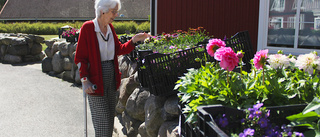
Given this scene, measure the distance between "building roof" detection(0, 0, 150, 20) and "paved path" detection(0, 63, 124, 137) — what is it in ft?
90.8

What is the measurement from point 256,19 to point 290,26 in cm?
93

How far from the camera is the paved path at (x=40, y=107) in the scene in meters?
5.84

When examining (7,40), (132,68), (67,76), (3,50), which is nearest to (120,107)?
(132,68)

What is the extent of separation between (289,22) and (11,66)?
33.4 feet

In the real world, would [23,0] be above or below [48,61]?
above

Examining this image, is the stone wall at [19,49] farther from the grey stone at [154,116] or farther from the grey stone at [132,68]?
the grey stone at [154,116]

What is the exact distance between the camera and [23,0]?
40844mm

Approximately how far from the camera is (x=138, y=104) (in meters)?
4.67

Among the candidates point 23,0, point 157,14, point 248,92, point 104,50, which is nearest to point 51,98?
point 157,14

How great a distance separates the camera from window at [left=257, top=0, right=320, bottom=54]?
5832 mm

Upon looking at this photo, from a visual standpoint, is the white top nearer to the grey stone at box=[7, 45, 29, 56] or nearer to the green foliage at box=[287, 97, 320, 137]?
the green foliage at box=[287, 97, 320, 137]

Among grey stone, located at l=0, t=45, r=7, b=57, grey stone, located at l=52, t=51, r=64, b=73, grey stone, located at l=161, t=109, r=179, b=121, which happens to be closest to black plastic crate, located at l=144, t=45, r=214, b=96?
grey stone, located at l=161, t=109, r=179, b=121

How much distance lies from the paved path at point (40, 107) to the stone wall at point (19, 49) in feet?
8.10

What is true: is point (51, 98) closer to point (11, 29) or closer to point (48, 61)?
point (48, 61)
